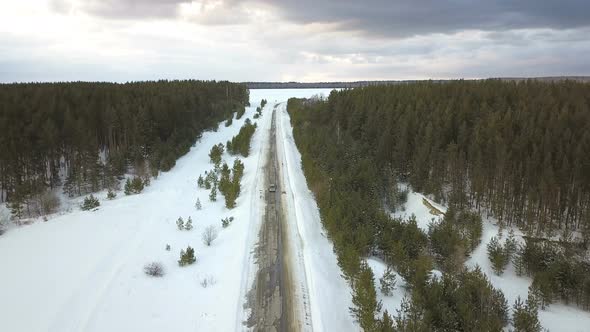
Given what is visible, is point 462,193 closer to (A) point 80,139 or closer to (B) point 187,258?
(B) point 187,258

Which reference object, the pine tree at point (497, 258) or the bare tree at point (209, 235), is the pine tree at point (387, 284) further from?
the bare tree at point (209, 235)

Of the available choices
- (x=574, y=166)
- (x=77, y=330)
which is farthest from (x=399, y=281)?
(x=574, y=166)

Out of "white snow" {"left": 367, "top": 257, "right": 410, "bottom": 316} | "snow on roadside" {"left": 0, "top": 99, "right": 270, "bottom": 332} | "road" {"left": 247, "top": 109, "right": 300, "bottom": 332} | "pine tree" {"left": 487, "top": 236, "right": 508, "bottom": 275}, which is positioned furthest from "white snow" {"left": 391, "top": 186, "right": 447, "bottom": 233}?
"snow on roadside" {"left": 0, "top": 99, "right": 270, "bottom": 332}

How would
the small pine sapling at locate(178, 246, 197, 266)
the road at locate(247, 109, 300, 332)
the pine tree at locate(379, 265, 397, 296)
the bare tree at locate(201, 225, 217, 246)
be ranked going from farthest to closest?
1. the bare tree at locate(201, 225, 217, 246)
2. the small pine sapling at locate(178, 246, 197, 266)
3. the pine tree at locate(379, 265, 397, 296)
4. the road at locate(247, 109, 300, 332)

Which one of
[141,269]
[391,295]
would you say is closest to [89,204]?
[141,269]

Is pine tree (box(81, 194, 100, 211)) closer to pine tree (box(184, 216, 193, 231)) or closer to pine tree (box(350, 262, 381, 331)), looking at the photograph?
pine tree (box(184, 216, 193, 231))

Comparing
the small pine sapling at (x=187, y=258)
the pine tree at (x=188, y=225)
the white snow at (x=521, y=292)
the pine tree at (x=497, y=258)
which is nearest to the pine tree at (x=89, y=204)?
the pine tree at (x=188, y=225)
